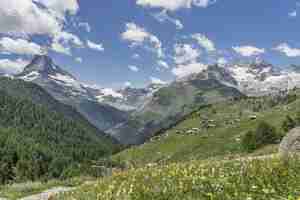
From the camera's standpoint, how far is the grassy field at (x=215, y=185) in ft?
29.5

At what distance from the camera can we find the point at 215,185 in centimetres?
973

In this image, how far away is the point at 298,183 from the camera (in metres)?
9.58

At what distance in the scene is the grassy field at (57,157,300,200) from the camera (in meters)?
8.99

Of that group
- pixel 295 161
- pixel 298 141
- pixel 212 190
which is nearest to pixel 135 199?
pixel 212 190

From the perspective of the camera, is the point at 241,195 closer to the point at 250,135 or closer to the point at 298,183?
the point at 298,183

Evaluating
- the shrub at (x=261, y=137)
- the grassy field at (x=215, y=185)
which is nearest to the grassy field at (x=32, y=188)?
the grassy field at (x=215, y=185)

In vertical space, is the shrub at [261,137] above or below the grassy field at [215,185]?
above

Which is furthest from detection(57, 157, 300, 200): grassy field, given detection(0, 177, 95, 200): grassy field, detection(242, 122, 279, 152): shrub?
detection(242, 122, 279, 152): shrub

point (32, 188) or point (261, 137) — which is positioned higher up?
point (261, 137)

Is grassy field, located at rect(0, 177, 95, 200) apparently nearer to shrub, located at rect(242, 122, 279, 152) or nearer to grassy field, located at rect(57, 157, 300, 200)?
grassy field, located at rect(57, 157, 300, 200)

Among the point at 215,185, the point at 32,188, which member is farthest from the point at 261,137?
the point at 215,185

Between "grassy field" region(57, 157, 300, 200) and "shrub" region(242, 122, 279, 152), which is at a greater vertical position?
"shrub" region(242, 122, 279, 152)

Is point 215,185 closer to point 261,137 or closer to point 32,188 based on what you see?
point 32,188

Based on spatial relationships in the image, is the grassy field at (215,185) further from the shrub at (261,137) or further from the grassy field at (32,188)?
the shrub at (261,137)
